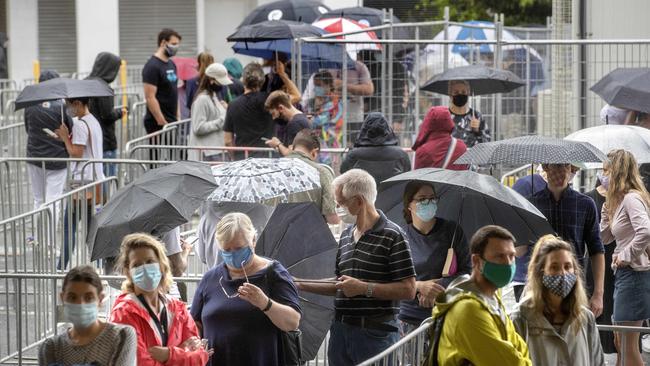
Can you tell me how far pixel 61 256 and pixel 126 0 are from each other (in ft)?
81.7

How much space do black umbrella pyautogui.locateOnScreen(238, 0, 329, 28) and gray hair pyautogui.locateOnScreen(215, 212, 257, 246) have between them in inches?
542

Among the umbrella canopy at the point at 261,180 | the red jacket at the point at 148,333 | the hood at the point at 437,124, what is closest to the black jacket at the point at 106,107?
the hood at the point at 437,124

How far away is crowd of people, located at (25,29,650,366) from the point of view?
280 inches

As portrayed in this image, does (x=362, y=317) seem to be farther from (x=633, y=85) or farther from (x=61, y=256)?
(x=633, y=85)

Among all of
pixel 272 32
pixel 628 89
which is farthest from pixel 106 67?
pixel 628 89

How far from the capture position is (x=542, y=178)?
10.3 meters

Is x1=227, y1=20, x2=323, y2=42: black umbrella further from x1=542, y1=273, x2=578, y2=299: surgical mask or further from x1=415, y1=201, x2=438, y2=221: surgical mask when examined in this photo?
x1=542, y1=273, x2=578, y2=299: surgical mask

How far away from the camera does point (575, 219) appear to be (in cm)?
955

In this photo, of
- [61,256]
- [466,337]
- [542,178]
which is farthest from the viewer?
[61,256]

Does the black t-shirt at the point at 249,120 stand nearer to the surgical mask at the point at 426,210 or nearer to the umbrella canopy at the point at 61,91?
the umbrella canopy at the point at 61,91

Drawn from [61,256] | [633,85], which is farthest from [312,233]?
[633,85]

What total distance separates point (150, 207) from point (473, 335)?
2971mm

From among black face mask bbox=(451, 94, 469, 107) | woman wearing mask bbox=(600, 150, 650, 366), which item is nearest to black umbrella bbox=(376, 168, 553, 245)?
woman wearing mask bbox=(600, 150, 650, 366)

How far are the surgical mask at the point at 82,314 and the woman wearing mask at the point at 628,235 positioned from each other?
168 inches
